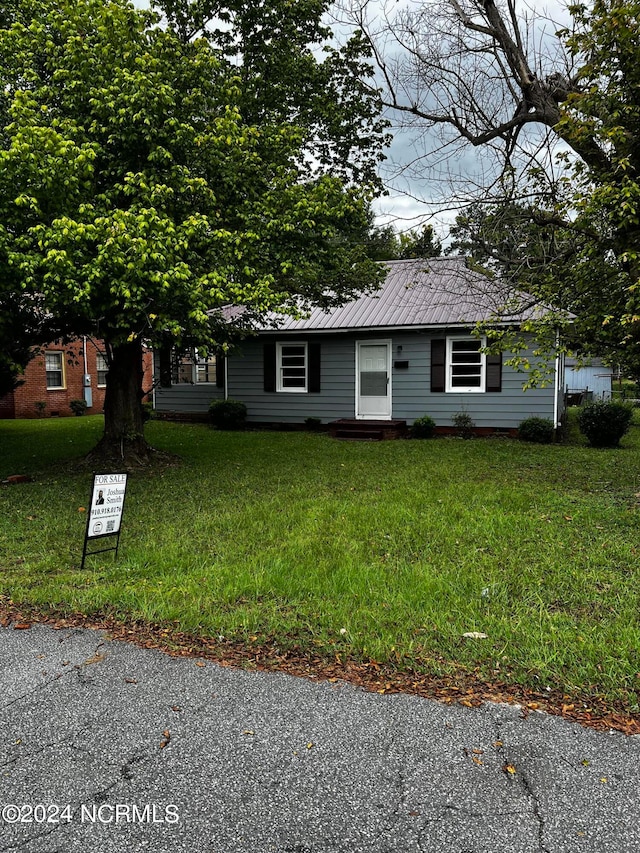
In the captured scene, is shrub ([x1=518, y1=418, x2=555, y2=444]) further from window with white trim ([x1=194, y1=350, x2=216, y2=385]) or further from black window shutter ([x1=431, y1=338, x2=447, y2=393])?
window with white trim ([x1=194, y1=350, x2=216, y2=385])

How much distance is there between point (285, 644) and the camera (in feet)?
11.2

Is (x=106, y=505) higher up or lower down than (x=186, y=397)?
lower down

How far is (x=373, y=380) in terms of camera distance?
1492cm

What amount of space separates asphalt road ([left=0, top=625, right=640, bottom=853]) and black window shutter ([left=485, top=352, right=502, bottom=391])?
37.4 feet

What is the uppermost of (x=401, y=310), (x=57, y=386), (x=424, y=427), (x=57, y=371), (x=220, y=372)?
(x=401, y=310)

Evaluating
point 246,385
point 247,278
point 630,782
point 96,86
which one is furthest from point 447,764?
point 246,385

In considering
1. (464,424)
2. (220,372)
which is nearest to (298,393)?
(220,372)

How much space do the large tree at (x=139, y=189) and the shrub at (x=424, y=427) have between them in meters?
5.40

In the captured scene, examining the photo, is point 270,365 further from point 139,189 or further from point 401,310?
point 139,189

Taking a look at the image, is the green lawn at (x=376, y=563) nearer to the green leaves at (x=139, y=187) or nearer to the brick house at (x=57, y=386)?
the green leaves at (x=139, y=187)

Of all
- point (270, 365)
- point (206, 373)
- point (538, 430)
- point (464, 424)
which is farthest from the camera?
point (206, 373)

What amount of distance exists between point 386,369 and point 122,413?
714cm

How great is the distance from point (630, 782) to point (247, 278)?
267 inches

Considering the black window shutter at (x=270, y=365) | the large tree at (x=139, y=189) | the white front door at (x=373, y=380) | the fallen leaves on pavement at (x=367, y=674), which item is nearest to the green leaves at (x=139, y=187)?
the large tree at (x=139, y=189)
